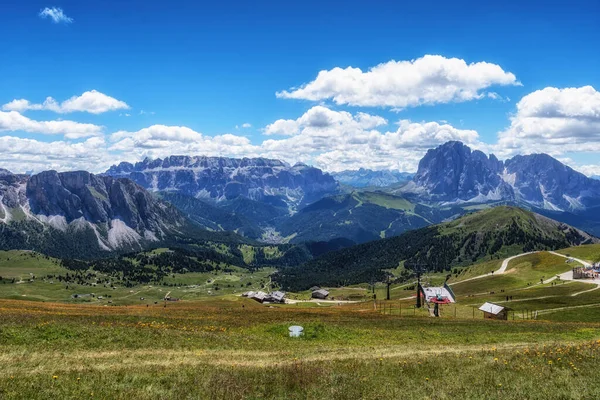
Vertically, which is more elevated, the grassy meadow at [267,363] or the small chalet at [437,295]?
the grassy meadow at [267,363]

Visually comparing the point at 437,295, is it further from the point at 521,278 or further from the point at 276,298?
the point at 276,298

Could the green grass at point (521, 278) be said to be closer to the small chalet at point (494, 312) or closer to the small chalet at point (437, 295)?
the small chalet at point (437, 295)

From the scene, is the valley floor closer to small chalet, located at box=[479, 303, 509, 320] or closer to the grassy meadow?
the grassy meadow

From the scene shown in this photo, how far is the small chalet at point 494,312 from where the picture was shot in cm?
8612

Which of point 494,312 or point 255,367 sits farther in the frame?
point 494,312

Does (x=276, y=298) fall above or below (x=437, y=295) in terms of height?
below

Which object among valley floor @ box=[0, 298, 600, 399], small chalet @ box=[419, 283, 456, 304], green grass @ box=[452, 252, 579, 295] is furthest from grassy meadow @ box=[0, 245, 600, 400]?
green grass @ box=[452, 252, 579, 295]

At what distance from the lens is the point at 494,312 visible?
287 ft

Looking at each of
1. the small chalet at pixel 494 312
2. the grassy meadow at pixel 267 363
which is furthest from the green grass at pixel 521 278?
the grassy meadow at pixel 267 363

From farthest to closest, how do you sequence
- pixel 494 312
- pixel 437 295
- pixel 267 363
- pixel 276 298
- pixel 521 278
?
pixel 276 298 < pixel 521 278 < pixel 437 295 < pixel 494 312 < pixel 267 363

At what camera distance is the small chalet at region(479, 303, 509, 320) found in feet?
283

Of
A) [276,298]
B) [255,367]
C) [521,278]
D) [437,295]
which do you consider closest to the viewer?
[255,367]

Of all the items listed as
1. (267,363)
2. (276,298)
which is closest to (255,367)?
(267,363)

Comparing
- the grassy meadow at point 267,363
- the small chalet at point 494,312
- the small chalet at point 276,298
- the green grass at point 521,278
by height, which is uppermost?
the grassy meadow at point 267,363
